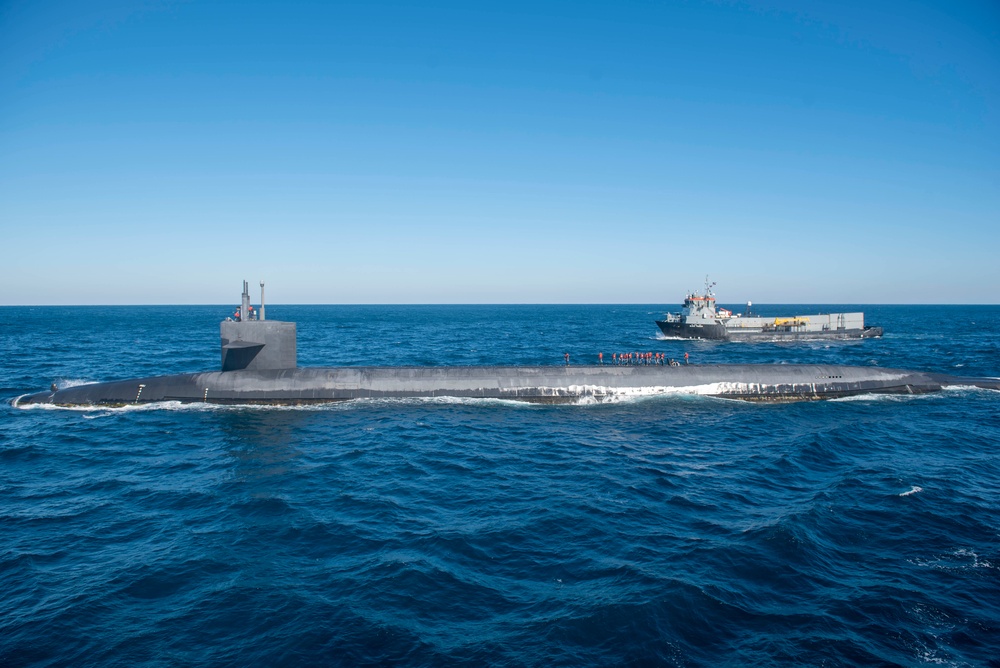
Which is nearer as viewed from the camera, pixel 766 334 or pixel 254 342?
pixel 254 342

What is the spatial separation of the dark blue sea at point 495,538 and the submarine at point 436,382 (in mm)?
1954

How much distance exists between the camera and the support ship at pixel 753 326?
85.9 meters

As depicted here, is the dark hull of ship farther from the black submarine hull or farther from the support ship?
the black submarine hull

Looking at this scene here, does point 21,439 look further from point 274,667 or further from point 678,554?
point 678,554

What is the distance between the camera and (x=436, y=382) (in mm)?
35688

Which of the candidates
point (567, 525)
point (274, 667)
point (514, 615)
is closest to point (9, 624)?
point (274, 667)

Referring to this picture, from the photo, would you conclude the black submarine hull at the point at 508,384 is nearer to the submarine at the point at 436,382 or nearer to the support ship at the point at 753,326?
the submarine at the point at 436,382

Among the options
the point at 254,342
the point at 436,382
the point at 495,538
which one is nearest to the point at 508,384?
the point at 436,382

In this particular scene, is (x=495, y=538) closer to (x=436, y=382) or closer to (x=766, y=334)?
(x=436, y=382)

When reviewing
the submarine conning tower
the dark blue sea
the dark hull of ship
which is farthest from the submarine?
the dark hull of ship

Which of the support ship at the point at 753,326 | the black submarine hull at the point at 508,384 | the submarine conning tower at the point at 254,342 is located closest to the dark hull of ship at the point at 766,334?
the support ship at the point at 753,326

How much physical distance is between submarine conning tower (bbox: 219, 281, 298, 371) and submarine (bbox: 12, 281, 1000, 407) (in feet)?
0.19

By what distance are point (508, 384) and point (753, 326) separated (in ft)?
217

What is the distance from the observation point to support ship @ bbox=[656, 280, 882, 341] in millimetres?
85875
